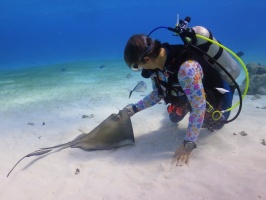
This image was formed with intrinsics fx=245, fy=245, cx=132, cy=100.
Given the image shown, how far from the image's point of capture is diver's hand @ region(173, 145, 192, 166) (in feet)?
11.6

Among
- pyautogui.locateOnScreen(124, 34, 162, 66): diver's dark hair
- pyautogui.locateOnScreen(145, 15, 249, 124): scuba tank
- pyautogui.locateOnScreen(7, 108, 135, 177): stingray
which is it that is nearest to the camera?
pyautogui.locateOnScreen(124, 34, 162, 66): diver's dark hair

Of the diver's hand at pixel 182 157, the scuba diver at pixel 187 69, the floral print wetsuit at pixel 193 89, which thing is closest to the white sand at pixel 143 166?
the diver's hand at pixel 182 157

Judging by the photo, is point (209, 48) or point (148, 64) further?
point (209, 48)

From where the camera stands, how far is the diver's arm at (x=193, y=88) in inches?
132

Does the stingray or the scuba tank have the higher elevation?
the scuba tank

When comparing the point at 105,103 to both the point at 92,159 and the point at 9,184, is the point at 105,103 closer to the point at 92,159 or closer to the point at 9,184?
the point at 92,159

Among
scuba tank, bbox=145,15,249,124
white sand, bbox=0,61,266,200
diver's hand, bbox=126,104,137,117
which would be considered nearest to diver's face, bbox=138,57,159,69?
scuba tank, bbox=145,15,249,124

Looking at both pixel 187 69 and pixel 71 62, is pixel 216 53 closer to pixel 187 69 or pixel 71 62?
pixel 187 69

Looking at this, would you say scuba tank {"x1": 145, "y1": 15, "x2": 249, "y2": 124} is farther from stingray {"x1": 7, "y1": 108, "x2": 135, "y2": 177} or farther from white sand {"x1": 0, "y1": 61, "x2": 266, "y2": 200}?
→ stingray {"x1": 7, "y1": 108, "x2": 135, "y2": 177}

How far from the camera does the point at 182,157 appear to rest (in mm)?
3592

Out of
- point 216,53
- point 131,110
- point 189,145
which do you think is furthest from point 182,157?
point 216,53

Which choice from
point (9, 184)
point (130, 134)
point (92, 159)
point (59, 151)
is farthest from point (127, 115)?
point (9, 184)

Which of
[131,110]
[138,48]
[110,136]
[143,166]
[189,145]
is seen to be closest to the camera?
[138,48]

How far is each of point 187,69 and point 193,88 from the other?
28cm
